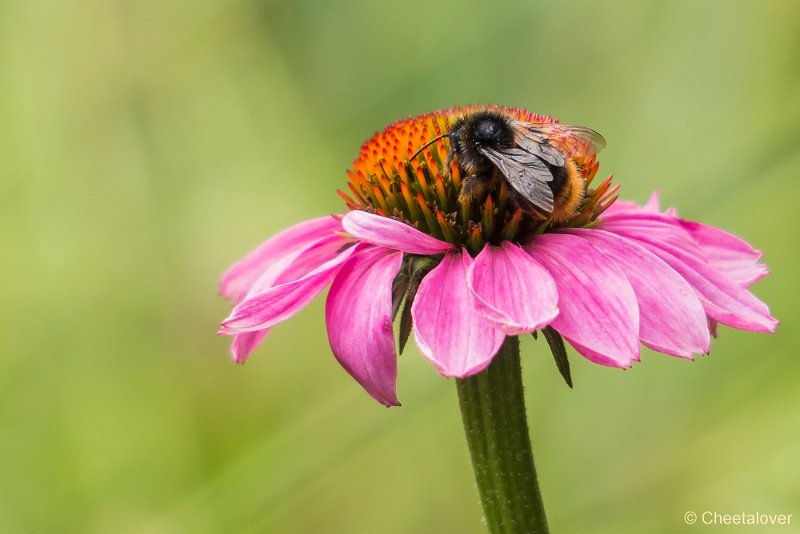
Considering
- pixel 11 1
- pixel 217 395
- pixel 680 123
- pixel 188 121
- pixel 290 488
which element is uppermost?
pixel 11 1

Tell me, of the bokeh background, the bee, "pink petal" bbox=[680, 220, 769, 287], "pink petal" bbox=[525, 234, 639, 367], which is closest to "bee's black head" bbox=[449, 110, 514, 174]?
the bee

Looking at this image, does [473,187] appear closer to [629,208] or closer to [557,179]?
[557,179]

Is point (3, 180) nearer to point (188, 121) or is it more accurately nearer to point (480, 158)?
point (188, 121)

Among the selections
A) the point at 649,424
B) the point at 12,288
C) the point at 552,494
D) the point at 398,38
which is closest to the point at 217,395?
the point at 12,288

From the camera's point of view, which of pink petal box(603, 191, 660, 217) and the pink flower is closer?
the pink flower

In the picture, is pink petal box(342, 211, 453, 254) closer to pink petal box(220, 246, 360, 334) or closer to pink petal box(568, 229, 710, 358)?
pink petal box(220, 246, 360, 334)

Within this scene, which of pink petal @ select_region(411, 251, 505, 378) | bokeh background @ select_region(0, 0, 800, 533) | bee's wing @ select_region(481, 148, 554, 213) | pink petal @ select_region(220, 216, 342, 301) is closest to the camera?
pink petal @ select_region(411, 251, 505, 378)

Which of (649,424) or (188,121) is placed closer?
(649,424)
